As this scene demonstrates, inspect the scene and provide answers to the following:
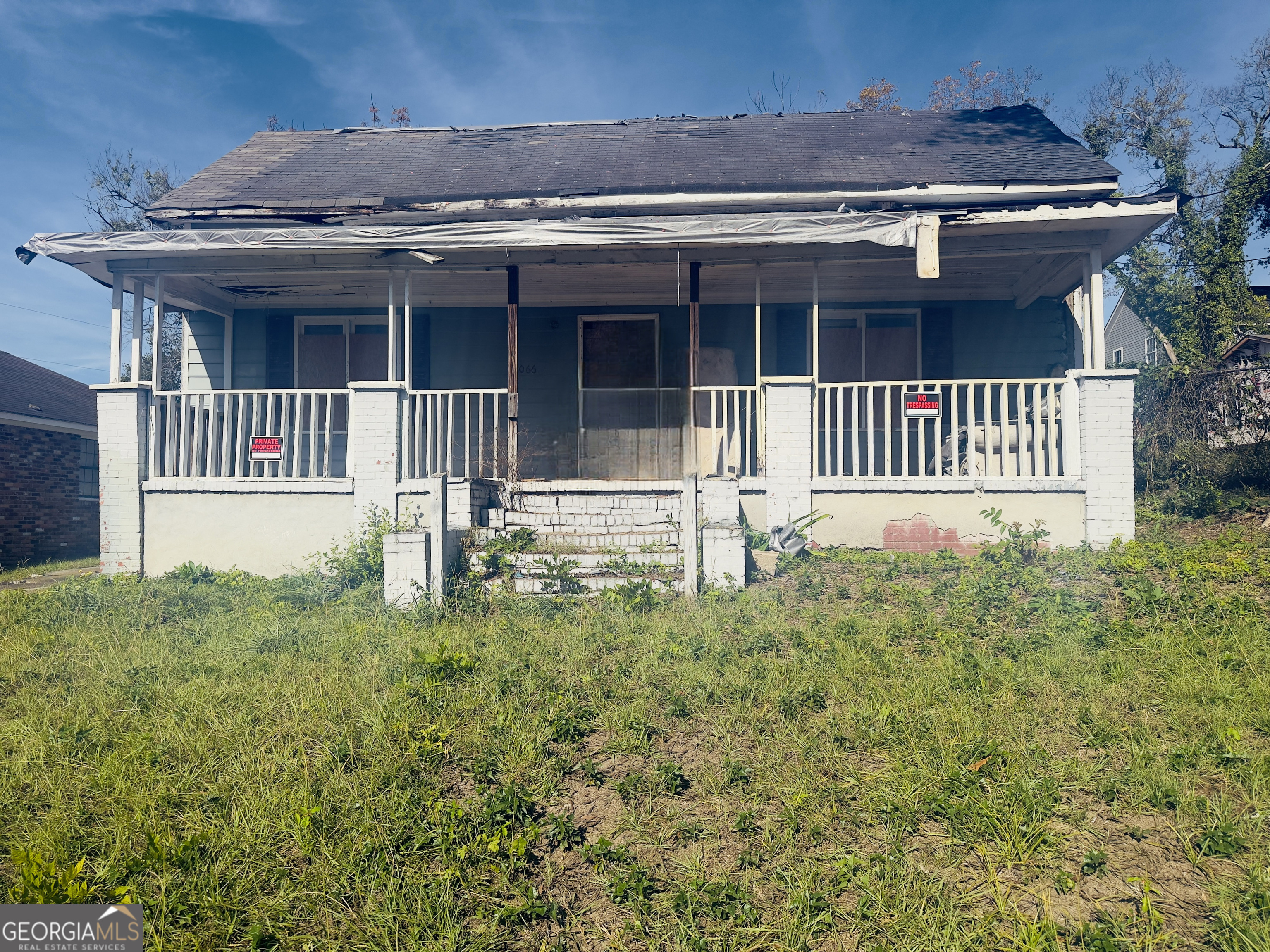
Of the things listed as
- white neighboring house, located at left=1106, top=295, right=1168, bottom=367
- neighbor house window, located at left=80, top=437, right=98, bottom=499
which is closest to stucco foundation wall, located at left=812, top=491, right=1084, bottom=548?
neighbor house window, located at left=80, top=437, right=98, bottom=499

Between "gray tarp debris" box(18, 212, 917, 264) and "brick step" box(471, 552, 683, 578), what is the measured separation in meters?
3.07

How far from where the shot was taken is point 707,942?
8.03 ft

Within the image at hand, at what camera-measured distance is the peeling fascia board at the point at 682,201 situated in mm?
8281

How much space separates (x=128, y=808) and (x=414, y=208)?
7411 mm

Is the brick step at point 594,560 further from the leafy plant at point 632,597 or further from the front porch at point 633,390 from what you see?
the leafy plant at point 632,597

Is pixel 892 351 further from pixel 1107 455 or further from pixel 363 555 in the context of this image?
pixel 363 555

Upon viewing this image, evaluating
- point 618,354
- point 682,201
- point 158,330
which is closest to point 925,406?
point 682,201

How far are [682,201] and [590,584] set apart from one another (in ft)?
16.0

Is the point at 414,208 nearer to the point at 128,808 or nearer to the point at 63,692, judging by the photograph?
the point at 63,692

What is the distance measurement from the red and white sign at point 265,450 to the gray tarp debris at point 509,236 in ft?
6.50

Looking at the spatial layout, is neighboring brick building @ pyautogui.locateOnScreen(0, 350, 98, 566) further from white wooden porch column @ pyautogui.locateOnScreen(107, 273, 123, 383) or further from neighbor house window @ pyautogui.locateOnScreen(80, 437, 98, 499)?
white wooden porch column @ pyautogui.locateOnScreen(107, 273, 123, 383)

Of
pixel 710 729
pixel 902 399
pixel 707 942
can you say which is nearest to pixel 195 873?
pixel 707 942

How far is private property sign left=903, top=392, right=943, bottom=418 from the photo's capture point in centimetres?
786

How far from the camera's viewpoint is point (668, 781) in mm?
3219
